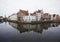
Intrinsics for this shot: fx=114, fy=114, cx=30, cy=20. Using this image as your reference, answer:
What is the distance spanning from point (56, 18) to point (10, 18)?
856 millimetres

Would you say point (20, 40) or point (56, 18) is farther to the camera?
point (56, 18)

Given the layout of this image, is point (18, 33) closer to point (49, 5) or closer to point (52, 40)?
point (52, 40)

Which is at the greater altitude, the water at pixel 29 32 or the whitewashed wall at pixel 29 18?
the whitewashed wall at pixel 29 18

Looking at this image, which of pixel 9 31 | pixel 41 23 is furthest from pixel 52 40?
pixel 9 31

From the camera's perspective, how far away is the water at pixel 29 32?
202 centimetres

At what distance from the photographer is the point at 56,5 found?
2.19 meters

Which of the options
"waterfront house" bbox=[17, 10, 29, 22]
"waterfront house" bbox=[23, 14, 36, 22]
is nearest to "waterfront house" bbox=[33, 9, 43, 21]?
"waterfront house" bbox=[23, 14, 36, 22]

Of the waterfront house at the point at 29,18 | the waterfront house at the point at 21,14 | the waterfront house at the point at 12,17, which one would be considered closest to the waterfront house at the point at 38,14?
the waterfront house at the point at 29,18

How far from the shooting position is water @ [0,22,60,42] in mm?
2023

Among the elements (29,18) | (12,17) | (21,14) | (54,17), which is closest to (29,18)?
(29,18)

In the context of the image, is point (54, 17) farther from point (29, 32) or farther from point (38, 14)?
point (29, 32)

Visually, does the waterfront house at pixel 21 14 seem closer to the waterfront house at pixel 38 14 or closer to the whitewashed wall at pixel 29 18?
the whitewashed wall at pixel 29 18

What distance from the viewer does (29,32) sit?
2.07m

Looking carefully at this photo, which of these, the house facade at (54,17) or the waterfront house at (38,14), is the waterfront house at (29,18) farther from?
the house facade at (54,17)
